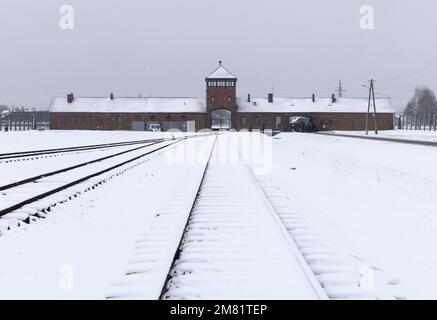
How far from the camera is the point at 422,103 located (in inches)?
5842

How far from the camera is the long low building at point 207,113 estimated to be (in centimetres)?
9038

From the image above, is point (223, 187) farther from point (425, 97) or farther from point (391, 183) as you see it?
point (425, 97)

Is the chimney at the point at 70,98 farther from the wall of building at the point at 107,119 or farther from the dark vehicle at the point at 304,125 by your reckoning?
the dark vehicle at the point at 304,125

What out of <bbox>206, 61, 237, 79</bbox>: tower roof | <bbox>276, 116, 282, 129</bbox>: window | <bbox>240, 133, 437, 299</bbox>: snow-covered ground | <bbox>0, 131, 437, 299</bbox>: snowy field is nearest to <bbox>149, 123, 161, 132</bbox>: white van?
<bbox>206, 61, 237, 79</bbox>: tower roof

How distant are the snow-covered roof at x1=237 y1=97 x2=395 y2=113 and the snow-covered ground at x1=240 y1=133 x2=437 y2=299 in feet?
233

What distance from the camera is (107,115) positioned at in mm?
91062

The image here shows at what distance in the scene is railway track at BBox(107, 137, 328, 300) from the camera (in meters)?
4.95

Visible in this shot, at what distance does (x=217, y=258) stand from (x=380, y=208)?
18.9 ft

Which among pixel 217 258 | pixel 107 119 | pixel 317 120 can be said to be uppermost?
pixel 107 119

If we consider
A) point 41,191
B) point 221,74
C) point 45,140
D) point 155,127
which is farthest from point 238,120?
point 41,191

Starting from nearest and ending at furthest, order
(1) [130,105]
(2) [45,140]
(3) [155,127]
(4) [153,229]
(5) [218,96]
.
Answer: (4) [153,229], (2) [45,140], (5) [218,96], (3) [155,127], (1) [130,105]

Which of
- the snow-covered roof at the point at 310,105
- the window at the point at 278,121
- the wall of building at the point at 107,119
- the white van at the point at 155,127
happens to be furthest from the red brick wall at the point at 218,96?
the white van at the point at 155,127

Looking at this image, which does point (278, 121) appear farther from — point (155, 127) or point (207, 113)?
point (155, 127)

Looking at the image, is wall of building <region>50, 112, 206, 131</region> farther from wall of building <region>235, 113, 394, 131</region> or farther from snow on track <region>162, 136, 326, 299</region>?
snow on track <region>162, 136, 326, 299</region>
